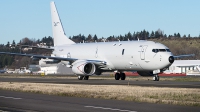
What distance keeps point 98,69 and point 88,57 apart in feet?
7.97

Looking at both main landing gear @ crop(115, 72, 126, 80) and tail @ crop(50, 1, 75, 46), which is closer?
main landing gear @ crop(115, 72, 126, 80)

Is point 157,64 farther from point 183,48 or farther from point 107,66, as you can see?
point 183,48

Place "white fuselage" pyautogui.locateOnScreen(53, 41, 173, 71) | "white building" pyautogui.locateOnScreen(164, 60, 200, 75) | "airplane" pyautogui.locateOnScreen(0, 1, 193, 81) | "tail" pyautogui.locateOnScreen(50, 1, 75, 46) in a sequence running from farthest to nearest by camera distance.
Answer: "white building" pyautogui.locateOnScreen(164, 60, 200, 75)
"tail" pyautogui.locateOnScreen(50, 1, 75, 46)
"airplane" pyautogui.locateOnScreen(0, 1, 193, 81)
"white fuselage" pyautogui.locateOnScreen(53, 41, 173, 71)

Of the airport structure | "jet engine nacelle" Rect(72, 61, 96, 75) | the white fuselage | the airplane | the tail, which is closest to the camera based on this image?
the white fuselage

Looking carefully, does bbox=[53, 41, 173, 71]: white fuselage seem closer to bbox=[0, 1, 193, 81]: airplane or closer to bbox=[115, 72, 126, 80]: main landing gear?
bbox=[0, 1, 193, 81]: airplane

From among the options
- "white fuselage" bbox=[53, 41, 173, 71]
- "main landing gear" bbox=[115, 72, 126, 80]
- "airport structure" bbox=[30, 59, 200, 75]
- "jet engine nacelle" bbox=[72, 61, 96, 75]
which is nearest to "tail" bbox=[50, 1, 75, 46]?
"white fuselage" bbox=[53, 41, 173, 71]

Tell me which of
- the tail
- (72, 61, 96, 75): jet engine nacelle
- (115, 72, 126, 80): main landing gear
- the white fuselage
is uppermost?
the tail

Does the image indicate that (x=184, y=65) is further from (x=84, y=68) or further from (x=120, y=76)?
(x=84, y=68)

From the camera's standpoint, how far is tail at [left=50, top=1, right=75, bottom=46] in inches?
2426

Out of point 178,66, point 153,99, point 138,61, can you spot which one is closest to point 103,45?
point 138,61

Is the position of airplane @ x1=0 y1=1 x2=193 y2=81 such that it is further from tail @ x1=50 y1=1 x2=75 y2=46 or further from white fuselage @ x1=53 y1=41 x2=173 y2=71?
tail @ x1=50 y1=1 x2=75 y2=46

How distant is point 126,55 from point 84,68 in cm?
502

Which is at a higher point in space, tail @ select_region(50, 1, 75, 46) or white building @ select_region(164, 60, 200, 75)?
tail @ select_region(50, 1, 75, 46)

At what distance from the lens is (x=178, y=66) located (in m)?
108
